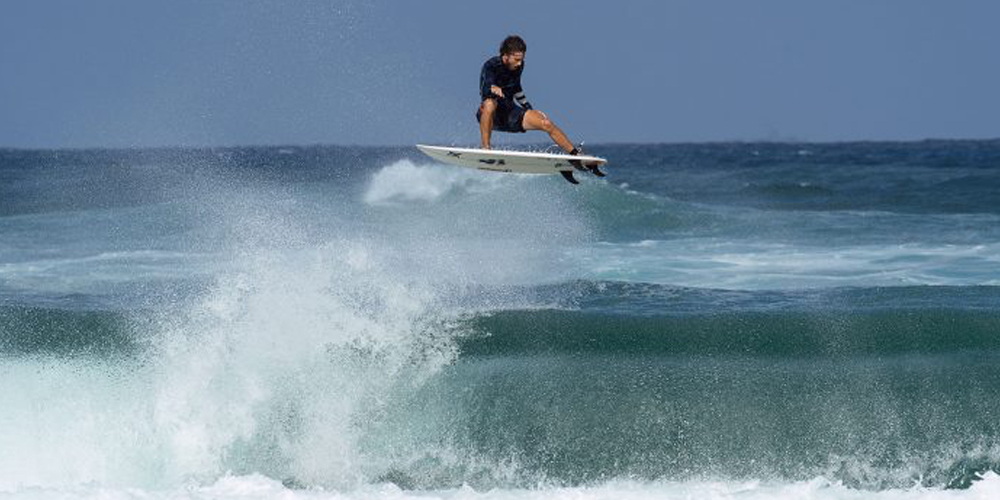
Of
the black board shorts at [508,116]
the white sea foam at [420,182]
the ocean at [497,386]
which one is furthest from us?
the white sea foam at [420,182]

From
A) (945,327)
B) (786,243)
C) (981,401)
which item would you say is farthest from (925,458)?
(786,243)

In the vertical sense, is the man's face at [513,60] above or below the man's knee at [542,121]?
above

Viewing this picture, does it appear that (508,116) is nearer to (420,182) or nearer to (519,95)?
(519,95)

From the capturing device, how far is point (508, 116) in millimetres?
12297

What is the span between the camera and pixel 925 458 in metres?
11.6

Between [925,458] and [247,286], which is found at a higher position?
[247,286]

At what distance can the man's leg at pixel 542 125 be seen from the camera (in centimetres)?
1216

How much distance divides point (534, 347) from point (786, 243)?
42.4ft

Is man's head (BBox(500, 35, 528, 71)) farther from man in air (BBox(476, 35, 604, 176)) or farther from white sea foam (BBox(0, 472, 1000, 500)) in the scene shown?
white sea foam (BBox(0, 472, 1000, 500))

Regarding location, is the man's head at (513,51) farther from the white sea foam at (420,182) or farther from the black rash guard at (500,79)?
the white sea foam at (420,182)

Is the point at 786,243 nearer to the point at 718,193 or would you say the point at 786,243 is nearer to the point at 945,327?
the point at 945,327

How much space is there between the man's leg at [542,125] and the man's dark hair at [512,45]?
1.77 feet

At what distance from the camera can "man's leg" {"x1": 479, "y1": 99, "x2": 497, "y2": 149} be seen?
12.2 metres

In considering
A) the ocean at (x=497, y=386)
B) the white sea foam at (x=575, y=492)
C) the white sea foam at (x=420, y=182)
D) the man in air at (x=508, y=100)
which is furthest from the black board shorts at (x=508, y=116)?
the white sea foam at (x=420, y=182)
